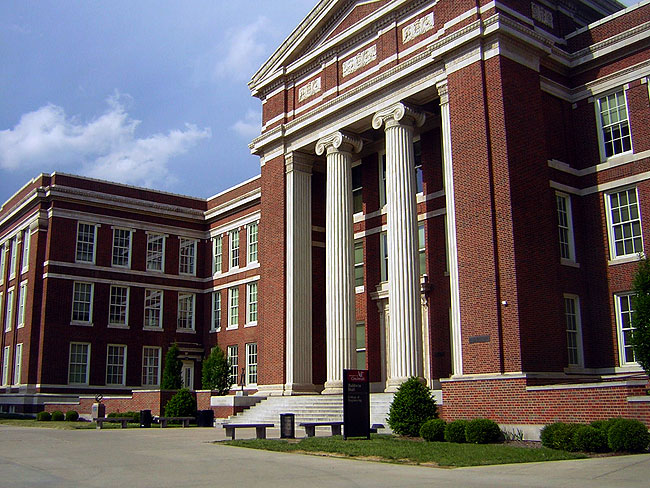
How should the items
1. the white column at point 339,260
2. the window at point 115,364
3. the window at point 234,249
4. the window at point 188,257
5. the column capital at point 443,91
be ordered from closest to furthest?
the column capital at point 443,91 → the white column at point 339,260 → the window at point 115,364 → the window at point 234,249 → the window at point 188,257

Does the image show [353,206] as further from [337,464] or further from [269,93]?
[337,464]

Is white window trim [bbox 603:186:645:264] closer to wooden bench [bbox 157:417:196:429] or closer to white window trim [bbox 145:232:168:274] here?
wooden bench [bbox 157:417:196:429]

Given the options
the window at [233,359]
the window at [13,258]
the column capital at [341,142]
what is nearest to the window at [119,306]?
the window at [233,359]

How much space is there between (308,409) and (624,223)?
13184 millimetres

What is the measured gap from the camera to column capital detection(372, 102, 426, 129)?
27.9m

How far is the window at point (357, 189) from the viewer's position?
110ft

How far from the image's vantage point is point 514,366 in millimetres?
22031

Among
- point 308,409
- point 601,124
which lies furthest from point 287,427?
point 601,124

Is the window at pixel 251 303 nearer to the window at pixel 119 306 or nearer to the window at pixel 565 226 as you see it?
the window at pixel 119 306

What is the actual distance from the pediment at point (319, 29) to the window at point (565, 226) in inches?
418

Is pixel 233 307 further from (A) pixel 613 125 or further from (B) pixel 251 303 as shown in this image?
(A) pixel 613 125

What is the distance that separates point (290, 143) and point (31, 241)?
20.1 m

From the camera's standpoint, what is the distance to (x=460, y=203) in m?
24.6

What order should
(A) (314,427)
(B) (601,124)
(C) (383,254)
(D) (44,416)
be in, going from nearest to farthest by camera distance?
(A) (314,427) < (B) (601,124) < (C) (383,254) < (D) (44,416)
